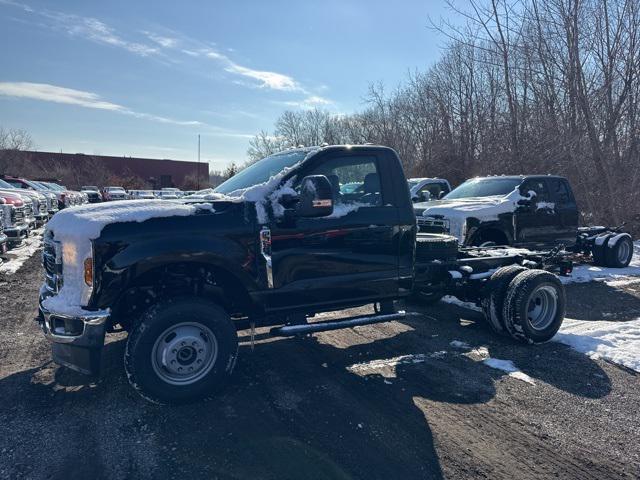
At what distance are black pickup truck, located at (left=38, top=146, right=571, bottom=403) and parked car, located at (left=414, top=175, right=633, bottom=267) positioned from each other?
139 inches

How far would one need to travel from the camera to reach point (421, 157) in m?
30.0

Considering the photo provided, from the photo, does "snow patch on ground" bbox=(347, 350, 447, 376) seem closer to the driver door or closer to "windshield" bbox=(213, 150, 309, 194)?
the driver door

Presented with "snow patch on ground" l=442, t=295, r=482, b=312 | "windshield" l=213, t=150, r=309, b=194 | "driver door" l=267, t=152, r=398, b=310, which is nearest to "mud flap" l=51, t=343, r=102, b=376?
"driver door" l=267, t=152, r=398, b=310

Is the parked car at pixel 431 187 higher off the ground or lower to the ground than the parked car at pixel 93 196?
higher

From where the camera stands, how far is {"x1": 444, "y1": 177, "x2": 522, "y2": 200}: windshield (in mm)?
9859

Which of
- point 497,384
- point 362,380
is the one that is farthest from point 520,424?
point 362,380

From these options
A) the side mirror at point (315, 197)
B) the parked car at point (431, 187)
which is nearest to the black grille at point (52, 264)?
the side mirror at point (315, 197)

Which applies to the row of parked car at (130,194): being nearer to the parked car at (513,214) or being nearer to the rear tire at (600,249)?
the parked car at (513,214)

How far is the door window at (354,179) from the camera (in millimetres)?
4617

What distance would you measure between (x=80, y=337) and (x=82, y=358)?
0.19 m

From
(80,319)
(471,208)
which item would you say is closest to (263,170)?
(80,319)

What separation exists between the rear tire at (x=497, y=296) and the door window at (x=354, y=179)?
2.05 m

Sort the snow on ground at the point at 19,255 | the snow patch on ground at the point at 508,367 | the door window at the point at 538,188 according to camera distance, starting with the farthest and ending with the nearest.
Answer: the door window at the point at 538,188, the snow on ground at the point at 19,255, the snow patch on ground at the point at 508,367

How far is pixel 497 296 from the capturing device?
5.66 meters
